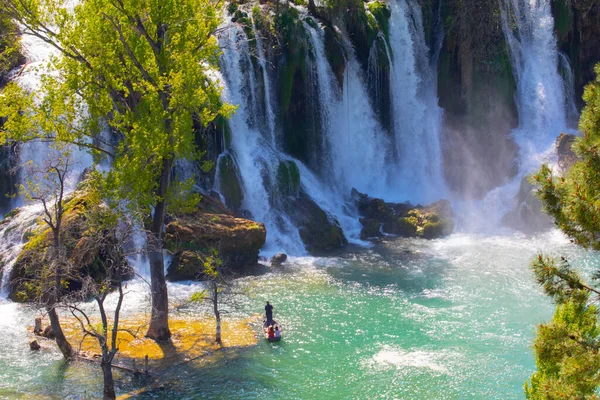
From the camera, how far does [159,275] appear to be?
17172mm

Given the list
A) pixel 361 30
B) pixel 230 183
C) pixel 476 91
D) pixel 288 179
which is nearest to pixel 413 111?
pixel 476 91

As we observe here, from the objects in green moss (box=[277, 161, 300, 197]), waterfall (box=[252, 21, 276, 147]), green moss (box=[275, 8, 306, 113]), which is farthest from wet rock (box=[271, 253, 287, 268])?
green moss (box=[275, 8, 306, 113])

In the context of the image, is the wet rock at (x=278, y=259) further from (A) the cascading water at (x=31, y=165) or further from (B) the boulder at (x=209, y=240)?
(A) the cascading water at (x=31, y=165)

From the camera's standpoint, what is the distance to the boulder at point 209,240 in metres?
23.0

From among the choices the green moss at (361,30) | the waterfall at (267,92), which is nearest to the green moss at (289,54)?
the waterfall at (267,92)

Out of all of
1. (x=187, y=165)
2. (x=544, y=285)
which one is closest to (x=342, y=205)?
(x=187, y=165)

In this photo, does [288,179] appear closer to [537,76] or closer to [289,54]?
[289,54]

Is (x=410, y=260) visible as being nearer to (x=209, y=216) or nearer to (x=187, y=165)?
(x=209, y=216)

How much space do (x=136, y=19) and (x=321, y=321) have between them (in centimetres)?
1014

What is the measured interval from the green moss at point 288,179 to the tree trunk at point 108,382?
16.2 meters

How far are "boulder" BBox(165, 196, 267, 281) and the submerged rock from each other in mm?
6653

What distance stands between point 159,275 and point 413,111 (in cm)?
2209

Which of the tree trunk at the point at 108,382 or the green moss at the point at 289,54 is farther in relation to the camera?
the green moss at the point at 289,54

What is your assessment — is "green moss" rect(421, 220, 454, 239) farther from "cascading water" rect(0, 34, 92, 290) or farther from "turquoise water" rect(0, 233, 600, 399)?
"cascading water" rect(0, 34, 92, 290)
